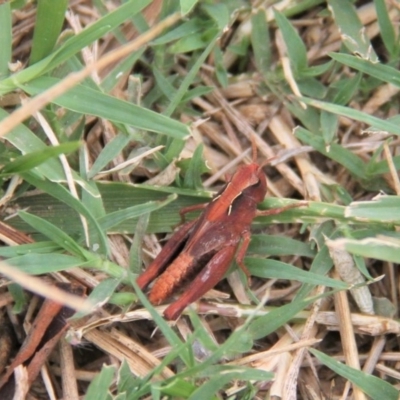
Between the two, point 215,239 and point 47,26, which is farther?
point 215,239

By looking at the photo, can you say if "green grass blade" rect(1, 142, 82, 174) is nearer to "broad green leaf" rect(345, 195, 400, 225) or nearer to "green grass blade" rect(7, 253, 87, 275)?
"green grass blade" rect(7, 253, 87, 275)

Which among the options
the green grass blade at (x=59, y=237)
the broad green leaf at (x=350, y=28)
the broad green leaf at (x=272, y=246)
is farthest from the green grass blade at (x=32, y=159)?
the broad green leaf at (x=350, y=28)

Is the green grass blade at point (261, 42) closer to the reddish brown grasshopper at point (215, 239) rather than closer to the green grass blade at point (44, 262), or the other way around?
the reddish brown grasshopper at point (215, 239)

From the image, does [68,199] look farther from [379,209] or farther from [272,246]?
[379,209]

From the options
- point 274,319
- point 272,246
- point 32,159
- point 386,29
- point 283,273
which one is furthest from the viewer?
point 386,29

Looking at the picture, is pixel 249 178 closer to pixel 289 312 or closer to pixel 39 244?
pixel 289 312

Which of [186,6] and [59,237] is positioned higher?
[186,6]

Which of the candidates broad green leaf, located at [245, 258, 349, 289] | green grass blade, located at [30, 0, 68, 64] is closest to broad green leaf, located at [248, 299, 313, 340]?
broad green leaf, located at [245, 258, 349, 289]

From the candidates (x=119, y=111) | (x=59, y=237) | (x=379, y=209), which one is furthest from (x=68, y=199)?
(x=379, y=209)

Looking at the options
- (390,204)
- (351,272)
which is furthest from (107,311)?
(390,204)

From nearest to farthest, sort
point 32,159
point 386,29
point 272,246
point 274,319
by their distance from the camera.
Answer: point 32,159 < point 274,319 < point 272,246 < point 386,29
